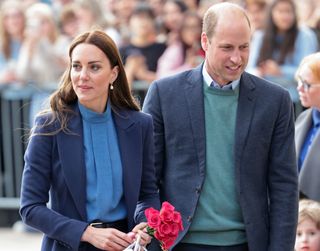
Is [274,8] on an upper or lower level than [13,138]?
upper

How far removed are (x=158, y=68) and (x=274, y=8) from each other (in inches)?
57.6

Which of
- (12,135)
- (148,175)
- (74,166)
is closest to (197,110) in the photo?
(148,175)

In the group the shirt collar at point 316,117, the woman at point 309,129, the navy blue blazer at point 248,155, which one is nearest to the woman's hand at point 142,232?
the navy blue blazer at point 248,155

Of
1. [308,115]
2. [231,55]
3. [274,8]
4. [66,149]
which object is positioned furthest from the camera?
[274,8]

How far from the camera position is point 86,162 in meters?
4.28

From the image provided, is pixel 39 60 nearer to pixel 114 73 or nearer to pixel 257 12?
pixel 257 12

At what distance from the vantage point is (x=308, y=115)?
20.0 ft

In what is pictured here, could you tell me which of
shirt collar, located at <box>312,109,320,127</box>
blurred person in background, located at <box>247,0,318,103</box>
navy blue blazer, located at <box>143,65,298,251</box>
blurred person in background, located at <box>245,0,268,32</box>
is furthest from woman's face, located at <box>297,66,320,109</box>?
blurred person in background, located at <box>245,0,268,32</box>

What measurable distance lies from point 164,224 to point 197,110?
85cm

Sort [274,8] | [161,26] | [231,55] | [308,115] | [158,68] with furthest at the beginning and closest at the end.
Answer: [161,26] → [158,68] → [274,8] → [308,115] → [231,55]

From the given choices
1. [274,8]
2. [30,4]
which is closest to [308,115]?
[274,8]

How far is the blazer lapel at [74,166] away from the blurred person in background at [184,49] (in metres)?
5.52

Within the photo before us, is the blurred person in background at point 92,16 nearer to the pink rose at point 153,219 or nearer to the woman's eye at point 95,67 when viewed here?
the woman's eye at point 95,67

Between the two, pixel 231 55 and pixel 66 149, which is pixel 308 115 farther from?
pixel 66 149
